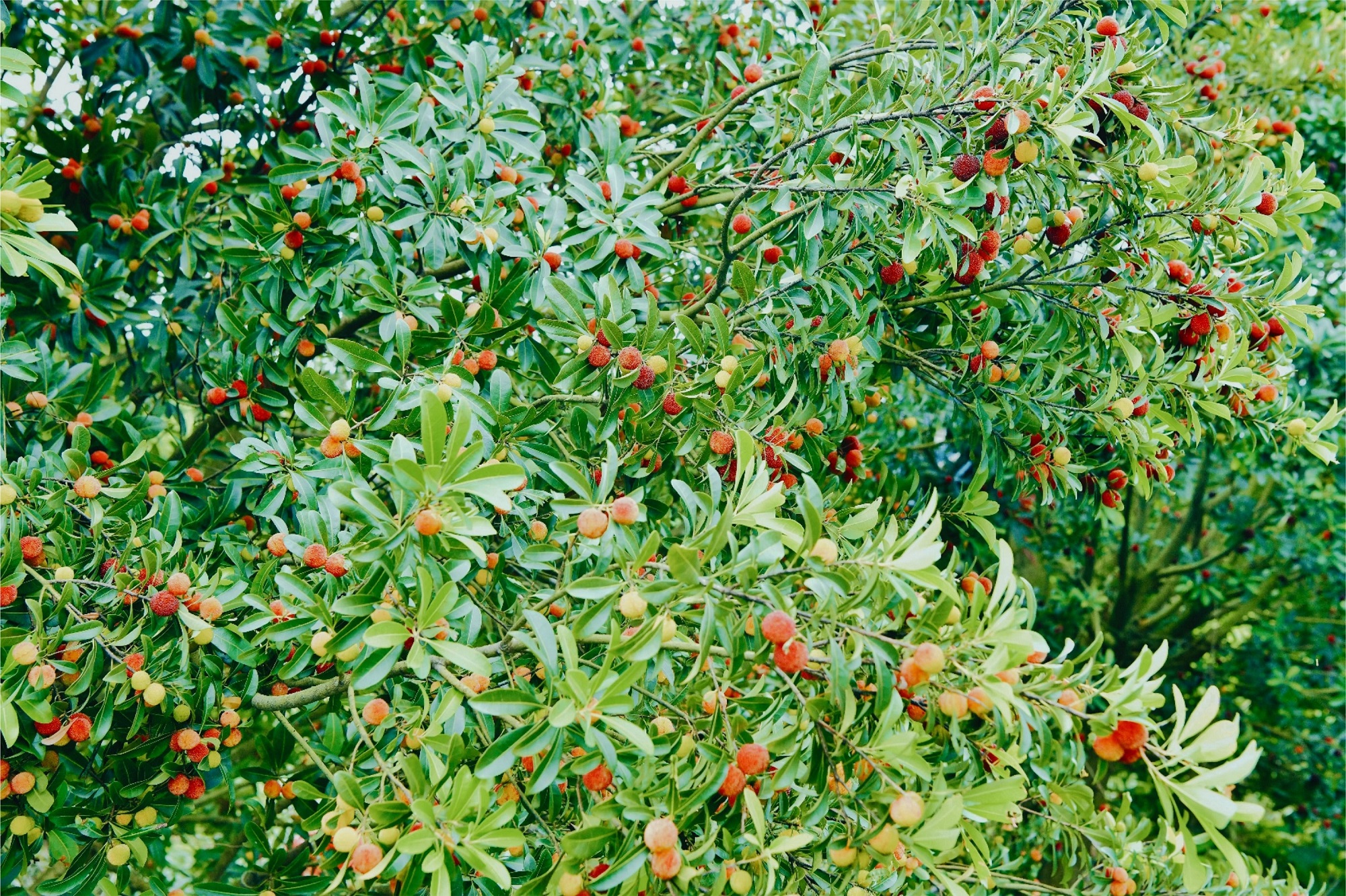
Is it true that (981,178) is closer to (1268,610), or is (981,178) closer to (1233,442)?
(1233,442)

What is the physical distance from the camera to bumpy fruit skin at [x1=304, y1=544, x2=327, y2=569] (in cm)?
142

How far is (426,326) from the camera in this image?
1.90 metres

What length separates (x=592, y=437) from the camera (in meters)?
1.62

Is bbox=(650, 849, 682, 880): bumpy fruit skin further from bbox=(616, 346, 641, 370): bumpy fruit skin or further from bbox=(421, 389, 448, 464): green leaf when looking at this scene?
bbox=(616, 346, 641, 370): bumpy fruit skin

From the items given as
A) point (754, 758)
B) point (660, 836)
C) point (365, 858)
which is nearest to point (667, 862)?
point (660, 836)

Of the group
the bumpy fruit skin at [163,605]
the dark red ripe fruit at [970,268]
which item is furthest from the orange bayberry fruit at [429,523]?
the dark red ripe fruit at [970,268]

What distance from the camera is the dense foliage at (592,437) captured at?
1107 mm

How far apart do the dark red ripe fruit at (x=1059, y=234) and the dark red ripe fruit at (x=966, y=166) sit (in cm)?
45

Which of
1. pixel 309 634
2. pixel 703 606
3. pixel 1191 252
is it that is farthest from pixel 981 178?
pixel 309 634

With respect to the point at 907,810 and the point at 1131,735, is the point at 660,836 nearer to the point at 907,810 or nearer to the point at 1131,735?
the point at 907,810

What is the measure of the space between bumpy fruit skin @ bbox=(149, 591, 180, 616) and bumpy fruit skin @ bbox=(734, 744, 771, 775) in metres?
0.95

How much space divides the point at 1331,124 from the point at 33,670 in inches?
182

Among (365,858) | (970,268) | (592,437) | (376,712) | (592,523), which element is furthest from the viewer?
(970,268)

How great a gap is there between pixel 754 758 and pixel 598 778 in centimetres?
25
